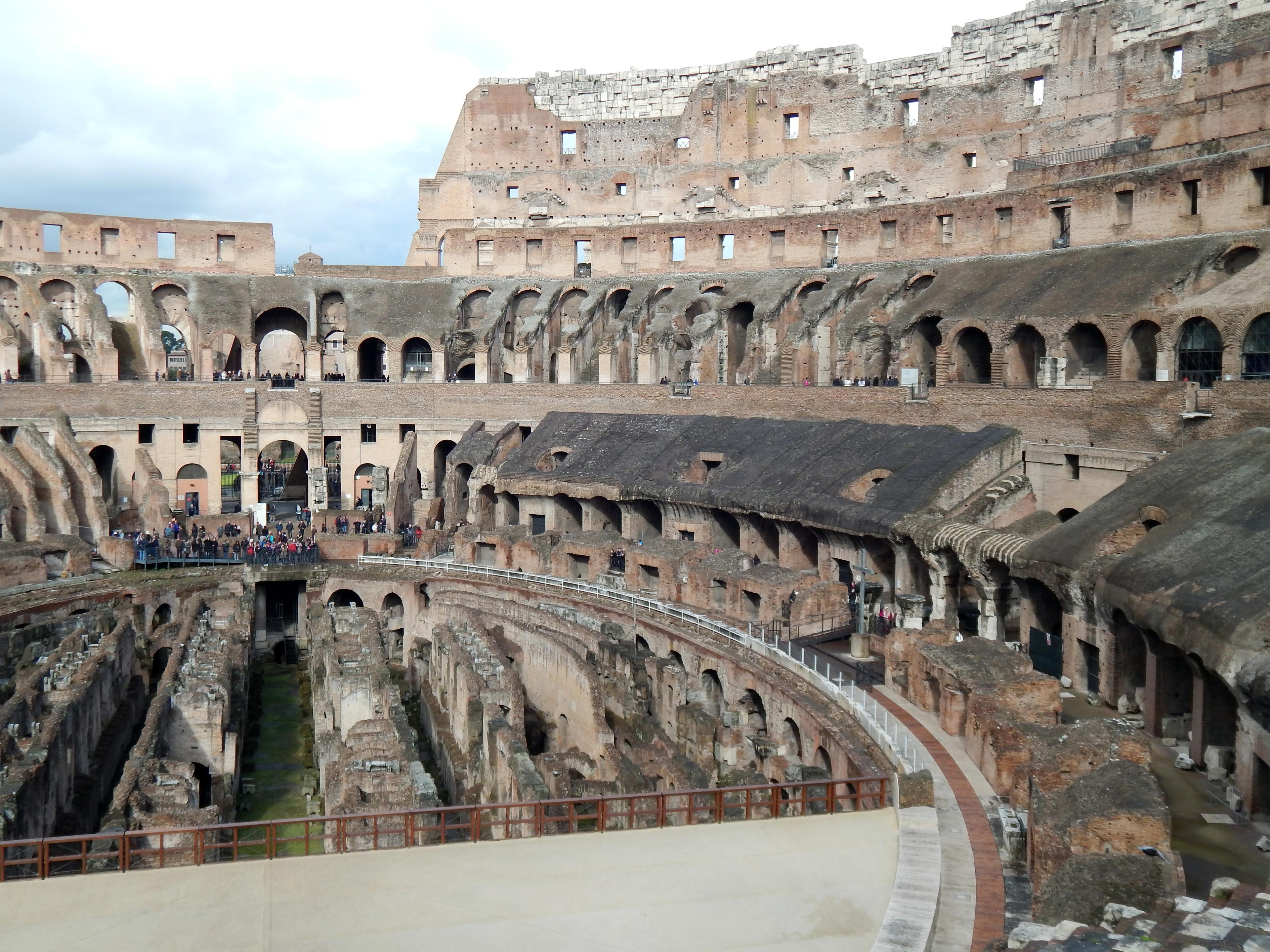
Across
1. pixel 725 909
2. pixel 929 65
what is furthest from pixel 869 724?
pixel 929 65

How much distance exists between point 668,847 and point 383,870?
292 cm

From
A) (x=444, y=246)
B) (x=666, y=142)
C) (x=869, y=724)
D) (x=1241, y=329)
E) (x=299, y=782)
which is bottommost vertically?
(x=299, y=782)

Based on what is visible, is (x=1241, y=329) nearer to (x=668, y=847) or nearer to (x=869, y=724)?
(x=869, y=724)

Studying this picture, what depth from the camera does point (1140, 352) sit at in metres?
30.6

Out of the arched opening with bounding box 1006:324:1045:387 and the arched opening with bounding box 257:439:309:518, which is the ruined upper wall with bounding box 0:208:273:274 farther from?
the arched opening with bounding box 1006:324:1045:387

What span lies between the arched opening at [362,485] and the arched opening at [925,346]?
2013cm

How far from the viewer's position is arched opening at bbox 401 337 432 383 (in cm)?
4869

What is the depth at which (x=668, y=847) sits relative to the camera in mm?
12258

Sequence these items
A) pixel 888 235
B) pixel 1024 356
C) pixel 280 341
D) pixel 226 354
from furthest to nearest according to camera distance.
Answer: pixel 280 341 < pixel 226 354 < pixel 888 235 < pixel 1024 356

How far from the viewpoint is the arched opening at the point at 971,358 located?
3525 centimetres

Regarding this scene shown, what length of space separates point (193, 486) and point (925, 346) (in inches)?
1045

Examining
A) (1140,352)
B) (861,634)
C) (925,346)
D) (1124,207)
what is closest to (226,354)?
(925,346)

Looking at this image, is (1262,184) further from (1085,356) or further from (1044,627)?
(1044,627)

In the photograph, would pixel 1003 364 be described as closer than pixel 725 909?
No
